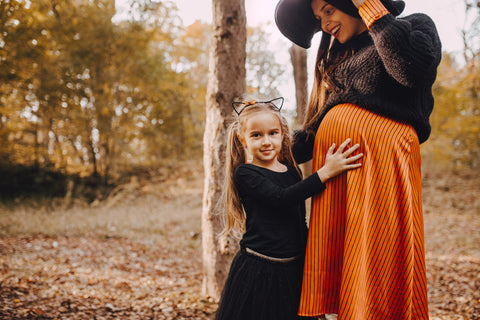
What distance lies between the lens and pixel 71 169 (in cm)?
1166

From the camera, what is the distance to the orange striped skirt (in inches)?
58.3

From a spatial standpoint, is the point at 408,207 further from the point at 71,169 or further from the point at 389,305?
the point at 71,169

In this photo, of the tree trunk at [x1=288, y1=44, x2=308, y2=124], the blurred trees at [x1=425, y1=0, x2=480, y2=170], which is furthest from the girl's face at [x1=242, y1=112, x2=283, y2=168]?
the blurred trees at [x1=425, y1=0, x2=480, y2=170]

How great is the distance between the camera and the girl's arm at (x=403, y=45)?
144cm

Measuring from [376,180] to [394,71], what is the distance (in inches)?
20.1

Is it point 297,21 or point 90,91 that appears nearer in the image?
point 297,21

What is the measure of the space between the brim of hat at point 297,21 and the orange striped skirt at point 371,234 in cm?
78

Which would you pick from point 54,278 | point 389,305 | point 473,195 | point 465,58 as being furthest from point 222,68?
point 473,195

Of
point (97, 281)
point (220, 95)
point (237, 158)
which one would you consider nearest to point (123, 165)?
point (97, 281)

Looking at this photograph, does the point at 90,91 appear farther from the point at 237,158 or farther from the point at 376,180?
the point at 376,180

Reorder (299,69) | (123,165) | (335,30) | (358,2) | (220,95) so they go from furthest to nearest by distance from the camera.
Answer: (123,165), (299,69), (220,95), (335,30), (358,2)

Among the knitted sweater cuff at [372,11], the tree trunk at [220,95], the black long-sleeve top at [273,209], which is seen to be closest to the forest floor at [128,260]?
the tree trunk at [220,95]

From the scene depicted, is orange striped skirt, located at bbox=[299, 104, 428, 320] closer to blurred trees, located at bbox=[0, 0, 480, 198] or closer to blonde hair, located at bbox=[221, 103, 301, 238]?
blonde hair, located at bbox=[221, 103, 301, 238]

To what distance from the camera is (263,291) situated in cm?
170
